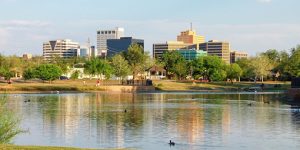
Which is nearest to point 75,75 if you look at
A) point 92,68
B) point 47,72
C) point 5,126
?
point 92,68

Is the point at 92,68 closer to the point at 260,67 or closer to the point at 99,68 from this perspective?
the point at 99,68

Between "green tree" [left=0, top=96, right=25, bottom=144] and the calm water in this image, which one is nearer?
"green tree" [left=0, top=96, right=25, bottom=144]

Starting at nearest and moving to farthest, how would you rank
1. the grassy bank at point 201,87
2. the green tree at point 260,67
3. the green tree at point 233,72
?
the grassy bank at point 201,87 < the green tree at point 260,67 < the green tree at point 233,72

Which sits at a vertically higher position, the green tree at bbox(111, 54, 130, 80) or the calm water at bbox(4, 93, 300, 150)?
the green tree at bbox(111, 54, 130, 80)

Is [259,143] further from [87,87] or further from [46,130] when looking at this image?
[87,87]

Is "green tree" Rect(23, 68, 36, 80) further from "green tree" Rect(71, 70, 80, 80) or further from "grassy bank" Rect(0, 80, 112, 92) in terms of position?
"green tree" Rect(71, 70, 80, 80)

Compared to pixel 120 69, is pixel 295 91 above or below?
below

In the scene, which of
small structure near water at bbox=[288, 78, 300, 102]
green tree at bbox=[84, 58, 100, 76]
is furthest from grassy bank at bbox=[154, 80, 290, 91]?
small structure near water at bbox=[288, 78, 300, 102]

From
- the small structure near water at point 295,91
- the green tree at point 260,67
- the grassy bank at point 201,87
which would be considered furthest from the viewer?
the green tree at point 260,67

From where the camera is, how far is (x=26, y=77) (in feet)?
558

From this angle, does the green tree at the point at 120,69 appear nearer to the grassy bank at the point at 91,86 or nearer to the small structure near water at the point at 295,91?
the grassy bank at the point at 91,86

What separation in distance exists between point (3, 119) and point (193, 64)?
551 feet

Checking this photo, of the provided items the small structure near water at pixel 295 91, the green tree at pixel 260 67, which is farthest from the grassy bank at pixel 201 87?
the small structure near water at pixel 295 91

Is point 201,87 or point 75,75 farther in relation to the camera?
point 75,75
